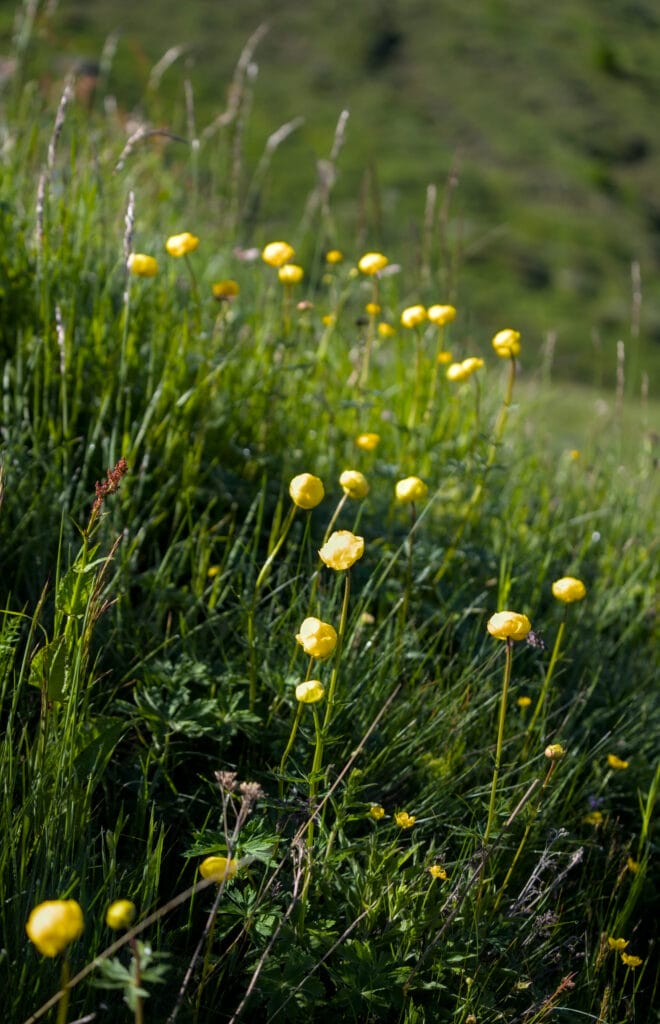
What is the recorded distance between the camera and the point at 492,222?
1589 cm

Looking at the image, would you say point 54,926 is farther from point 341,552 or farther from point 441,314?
point 441,314

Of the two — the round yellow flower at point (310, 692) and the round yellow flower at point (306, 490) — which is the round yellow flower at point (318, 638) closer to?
the round yellow flower at point (310, 692)

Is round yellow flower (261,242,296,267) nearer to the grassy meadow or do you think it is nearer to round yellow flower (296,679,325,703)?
the grassy meadow

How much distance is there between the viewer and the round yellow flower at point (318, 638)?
1155 millimetres

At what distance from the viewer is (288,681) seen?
4.86ft

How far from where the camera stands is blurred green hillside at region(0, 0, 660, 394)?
14391mm

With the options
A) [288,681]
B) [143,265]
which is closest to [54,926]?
[288,681]

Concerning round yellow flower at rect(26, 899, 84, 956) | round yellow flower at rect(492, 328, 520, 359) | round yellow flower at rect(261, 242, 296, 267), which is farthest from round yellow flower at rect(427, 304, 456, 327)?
round yellow flower at rect(26, 899, 84, 956)

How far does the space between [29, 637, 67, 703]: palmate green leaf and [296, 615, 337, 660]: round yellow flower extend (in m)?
0.31

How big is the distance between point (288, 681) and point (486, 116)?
885 inches

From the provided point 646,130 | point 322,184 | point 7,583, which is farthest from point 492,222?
point 7,583

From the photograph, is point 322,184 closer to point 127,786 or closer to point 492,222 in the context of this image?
point 127,786

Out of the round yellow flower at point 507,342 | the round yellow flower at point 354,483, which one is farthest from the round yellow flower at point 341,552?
the round yellow flower at point 507,342

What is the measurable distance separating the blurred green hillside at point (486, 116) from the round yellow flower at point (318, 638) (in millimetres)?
9691
